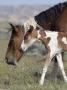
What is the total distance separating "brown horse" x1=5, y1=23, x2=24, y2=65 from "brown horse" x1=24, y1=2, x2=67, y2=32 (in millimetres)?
415

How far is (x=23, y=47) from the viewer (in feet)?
35.7

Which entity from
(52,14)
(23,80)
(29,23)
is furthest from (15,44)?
(52,14)

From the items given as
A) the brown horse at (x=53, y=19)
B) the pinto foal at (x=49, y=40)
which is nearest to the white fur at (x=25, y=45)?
the pinto foal at (x=49, y=40)

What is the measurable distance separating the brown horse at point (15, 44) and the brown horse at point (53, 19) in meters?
0.41

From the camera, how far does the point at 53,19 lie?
11.7 meters

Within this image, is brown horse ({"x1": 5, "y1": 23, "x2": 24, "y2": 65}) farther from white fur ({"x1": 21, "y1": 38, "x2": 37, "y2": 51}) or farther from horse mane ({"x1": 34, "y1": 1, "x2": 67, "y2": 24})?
horse mane ({"x1": 34, "y1": 1, "x2": 67, "y2": 24})

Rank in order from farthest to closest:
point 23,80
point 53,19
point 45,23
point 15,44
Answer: point 45,23 < point 53,19 < point 23,80 < point 15,44

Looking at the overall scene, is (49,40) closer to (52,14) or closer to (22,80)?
(52,14)

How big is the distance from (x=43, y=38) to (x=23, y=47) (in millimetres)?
543

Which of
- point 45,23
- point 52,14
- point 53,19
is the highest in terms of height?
point 52,14

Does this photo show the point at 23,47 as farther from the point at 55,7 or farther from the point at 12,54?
the point at 55,7

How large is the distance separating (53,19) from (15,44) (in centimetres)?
136

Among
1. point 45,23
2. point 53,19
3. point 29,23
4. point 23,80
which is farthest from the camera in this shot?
point 45,23

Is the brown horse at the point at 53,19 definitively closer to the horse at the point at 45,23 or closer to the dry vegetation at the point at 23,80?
the horse at the point at 45,23
